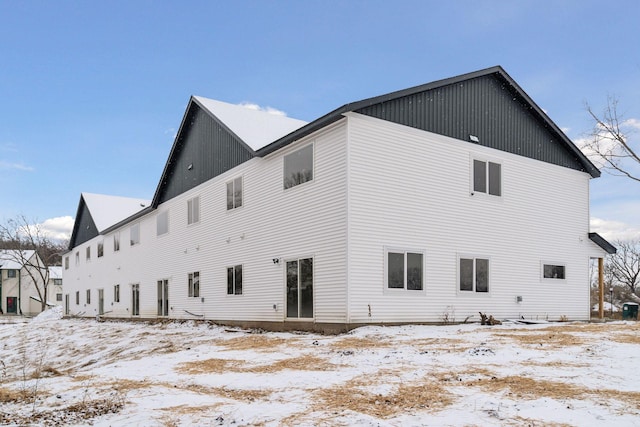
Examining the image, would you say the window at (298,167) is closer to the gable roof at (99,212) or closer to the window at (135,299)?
the window at (135,299)

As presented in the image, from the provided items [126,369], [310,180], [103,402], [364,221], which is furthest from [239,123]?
[103,402]

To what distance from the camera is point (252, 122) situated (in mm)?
21188

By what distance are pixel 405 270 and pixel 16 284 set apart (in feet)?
216

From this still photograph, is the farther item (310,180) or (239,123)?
(239,123)

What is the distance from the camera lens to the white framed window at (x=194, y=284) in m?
21.6

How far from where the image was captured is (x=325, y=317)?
562 inches

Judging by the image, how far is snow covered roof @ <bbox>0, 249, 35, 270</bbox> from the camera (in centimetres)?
6425

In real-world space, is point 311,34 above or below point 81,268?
above

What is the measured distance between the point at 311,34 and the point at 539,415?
15.3 metres

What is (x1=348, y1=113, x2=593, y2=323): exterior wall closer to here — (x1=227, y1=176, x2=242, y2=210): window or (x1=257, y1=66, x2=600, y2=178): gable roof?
(x1=257, y1=66, x2=600, y2=178): gable roof

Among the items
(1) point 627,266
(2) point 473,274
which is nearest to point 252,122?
(2) point 473,274

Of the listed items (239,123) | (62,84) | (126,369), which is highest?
(62,84)

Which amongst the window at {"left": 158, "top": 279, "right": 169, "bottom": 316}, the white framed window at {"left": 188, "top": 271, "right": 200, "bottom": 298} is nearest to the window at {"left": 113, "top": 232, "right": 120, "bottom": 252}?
the window at {"left": 158, "top": 279, "right": 169, "bottom": 316}

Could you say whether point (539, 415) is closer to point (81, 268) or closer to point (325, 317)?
point (325, 317)
